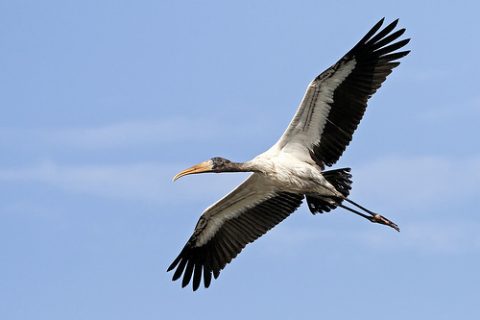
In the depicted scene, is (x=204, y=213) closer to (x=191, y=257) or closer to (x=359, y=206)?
(x=191, y=257)

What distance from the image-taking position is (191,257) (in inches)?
949

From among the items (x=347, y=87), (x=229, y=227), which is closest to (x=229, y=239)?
(x=229, y=227)

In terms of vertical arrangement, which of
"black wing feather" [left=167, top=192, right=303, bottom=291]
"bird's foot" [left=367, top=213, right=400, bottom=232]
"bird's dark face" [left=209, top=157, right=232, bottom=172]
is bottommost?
"bird's foot" [left=367, top=213, right=400, bottom=232]

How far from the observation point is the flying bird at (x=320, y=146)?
22078mm

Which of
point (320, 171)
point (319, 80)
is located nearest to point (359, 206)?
point (320, 171)

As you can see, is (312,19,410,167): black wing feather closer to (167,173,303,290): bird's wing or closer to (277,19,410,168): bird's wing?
(277,19,410,168): bird's wing

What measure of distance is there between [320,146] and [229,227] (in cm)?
254

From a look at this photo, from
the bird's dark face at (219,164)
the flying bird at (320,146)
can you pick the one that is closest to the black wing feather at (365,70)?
the flying bird at (320,146)

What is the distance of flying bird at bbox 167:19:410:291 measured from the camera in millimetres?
22078

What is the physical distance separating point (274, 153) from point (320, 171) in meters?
0.93

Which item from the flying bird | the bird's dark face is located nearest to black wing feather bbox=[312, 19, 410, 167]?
the flying bird

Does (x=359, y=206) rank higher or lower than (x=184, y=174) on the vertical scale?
lower

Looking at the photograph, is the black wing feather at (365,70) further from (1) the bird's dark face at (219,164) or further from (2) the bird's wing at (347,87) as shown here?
(1) the bird's dark face at (219,164)

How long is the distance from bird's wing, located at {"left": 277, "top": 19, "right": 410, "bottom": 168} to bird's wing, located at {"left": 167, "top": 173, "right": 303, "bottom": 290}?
146cm
